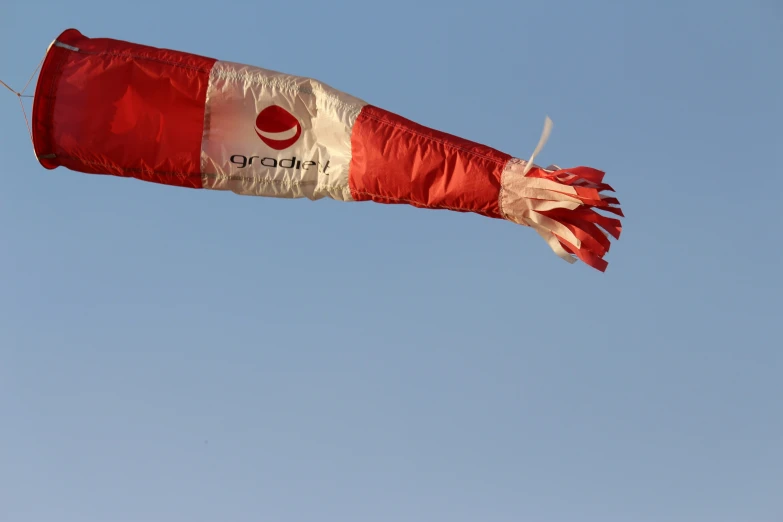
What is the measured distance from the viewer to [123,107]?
56.7 ft

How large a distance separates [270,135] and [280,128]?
178mm

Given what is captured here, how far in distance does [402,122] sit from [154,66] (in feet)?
12.4

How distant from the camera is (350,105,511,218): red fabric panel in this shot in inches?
621

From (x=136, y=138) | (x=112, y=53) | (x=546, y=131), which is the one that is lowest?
(x=546, y=131)

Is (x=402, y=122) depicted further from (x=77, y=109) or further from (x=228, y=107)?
(x=77, y=109)

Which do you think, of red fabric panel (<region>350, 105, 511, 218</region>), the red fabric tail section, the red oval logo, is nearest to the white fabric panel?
the red oval logo

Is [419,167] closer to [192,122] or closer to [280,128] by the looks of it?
[280,128]

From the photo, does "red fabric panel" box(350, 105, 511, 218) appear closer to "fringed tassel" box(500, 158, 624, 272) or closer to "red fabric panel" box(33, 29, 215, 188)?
"fringed tassel" box(500, 158, 624, 272)

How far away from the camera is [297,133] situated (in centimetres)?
1733

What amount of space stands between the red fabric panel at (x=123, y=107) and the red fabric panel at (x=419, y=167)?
255 centimetres

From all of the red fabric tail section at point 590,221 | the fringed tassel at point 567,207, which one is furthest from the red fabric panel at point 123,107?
the red fabric tail section at point 590,221

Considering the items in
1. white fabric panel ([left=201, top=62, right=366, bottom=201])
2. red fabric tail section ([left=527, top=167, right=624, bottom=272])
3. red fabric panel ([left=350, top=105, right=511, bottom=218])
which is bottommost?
red fabric tail section ([left=527, top=167, right=624, bottom=272])

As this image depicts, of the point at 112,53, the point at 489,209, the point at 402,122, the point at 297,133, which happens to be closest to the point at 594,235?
the point at 489,209

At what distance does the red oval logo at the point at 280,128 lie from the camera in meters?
17.3
